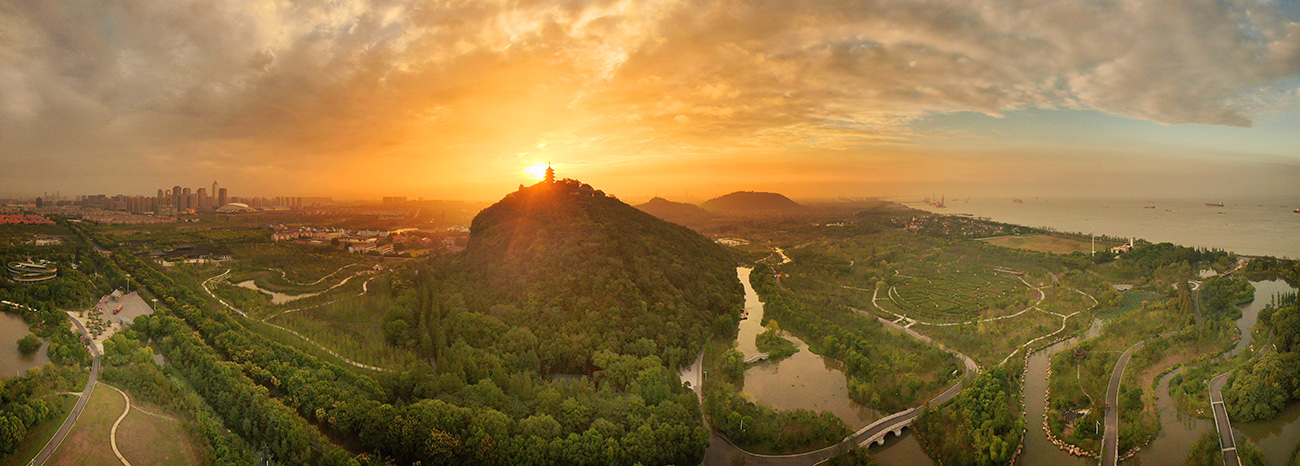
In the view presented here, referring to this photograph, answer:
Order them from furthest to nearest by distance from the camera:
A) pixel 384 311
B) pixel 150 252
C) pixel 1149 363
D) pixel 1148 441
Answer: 1. pixel 150 252
2. pixel 384 311
3. pixel 1149 363
4. pixel 1148 441

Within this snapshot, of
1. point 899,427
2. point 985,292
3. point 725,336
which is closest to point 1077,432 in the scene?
point 899,427

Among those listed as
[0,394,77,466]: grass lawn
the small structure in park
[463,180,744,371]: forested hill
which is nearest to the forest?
[463,180,744,371]: forested hill

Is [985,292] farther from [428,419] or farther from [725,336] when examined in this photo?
[428,419]

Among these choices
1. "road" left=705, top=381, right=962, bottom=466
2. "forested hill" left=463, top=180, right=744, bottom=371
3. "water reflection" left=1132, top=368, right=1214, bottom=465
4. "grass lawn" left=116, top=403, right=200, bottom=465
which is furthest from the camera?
"forested hill" left=463, top=180, right=744, bottom=371

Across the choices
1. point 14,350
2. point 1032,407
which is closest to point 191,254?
point 14,350

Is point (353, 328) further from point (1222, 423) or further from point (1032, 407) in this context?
point (1222, 423)

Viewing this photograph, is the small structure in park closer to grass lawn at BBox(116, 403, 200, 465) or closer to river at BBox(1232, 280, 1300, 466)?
grass lawn at BBox(116, 403, 200, 465)

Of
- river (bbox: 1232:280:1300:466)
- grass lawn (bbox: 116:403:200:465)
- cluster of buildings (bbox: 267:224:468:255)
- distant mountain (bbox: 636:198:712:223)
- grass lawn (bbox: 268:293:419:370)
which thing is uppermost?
distant mountain (bbox: 636:198:712:223)
